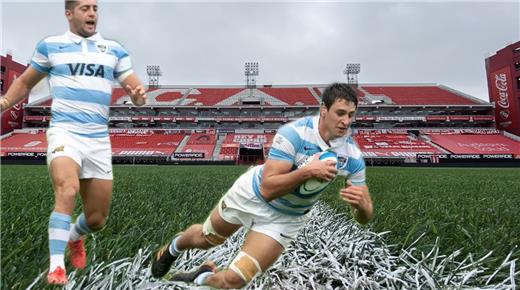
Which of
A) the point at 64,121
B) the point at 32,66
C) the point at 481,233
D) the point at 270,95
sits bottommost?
the point at 481,233

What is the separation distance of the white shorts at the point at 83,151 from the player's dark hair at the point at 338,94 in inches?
49.9

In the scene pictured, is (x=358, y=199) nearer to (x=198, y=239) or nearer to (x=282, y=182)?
(x=282, y=182)

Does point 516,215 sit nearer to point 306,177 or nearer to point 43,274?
A: point 306,177

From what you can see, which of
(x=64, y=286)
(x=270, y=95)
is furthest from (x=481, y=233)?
(x=270, y=95)

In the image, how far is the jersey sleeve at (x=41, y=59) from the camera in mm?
2279

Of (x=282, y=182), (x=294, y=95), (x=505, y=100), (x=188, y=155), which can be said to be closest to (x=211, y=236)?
(x=282, y=182)

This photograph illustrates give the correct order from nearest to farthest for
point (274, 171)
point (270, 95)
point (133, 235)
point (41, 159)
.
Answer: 1. point (274, 171)
2. point (133, 235)
3. point (41, 159)
4. point (270, 95)

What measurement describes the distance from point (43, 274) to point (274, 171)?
1.25 meters

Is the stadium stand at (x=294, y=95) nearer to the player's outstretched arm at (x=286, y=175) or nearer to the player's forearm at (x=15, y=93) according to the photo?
the player's forearm at (x=15, y=93)

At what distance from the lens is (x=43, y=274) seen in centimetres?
197

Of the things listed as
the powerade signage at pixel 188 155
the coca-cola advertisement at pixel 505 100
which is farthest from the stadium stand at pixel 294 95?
the coca-cola advertisement at pixel 505 100

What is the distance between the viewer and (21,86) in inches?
94.3

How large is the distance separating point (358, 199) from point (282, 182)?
435 mm

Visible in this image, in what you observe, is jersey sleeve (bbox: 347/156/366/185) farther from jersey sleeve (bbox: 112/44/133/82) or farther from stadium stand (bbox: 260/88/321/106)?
stadium stand (bbox: 260/88/321/106)
